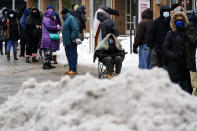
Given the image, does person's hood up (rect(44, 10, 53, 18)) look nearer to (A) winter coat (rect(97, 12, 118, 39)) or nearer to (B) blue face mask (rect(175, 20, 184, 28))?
(A) winter coat (rect(97, 12, 118, 39))

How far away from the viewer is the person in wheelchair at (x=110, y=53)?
1029 cm

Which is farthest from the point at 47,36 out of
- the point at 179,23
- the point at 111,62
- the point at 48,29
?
the point at 179,23

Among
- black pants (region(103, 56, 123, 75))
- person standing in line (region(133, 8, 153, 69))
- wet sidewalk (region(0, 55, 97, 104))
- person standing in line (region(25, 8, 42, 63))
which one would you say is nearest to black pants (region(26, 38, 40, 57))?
person standing in line (region(25, 8, 42, 63))

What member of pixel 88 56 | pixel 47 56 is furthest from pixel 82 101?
pixel 88 56

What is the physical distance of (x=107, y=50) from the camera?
10461mm

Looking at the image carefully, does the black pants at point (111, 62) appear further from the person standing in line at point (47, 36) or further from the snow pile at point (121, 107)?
the snow pile at point (121, 107)

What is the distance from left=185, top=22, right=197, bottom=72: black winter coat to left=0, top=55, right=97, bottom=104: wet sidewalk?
3419 mm

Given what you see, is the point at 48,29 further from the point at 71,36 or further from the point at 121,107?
the point at 121,107

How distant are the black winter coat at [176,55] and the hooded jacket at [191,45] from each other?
3.0 inches

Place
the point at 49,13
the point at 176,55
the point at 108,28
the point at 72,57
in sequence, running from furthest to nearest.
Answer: the point at 49,13
the point at 72,57
the point at 108,28
the point at 176,55

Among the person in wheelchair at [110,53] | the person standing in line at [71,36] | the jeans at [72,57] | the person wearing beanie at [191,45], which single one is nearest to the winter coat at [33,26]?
the person standing in line at [71,36]

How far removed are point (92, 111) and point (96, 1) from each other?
98.5 ft

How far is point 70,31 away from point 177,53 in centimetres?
543

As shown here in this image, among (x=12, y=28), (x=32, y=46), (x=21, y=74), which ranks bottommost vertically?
(x=21, y=74)
